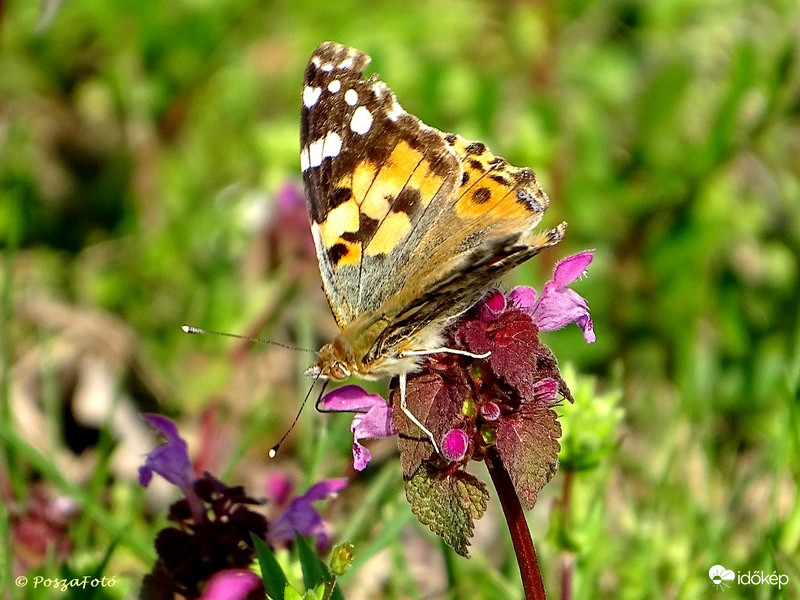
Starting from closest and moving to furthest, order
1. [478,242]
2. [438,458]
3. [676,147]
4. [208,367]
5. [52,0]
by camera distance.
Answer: [438,458], [478,242], [52,0], [208,367], [676,147]

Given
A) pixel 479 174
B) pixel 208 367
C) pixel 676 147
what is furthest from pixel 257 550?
pixel 676 147

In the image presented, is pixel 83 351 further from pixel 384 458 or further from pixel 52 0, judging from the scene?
pixel 52 0

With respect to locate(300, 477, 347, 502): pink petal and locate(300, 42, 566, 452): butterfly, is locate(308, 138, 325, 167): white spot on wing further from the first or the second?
locate(300, 477, 347, 502): pink petal

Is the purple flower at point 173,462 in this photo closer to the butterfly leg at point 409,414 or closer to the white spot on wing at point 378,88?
the butterfly leg at point 409,414

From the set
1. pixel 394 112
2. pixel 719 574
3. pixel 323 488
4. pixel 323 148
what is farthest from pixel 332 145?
pixel 719 574

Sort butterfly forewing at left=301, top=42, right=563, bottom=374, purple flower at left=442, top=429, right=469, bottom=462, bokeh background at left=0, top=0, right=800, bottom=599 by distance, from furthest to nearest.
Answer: bokeh background at left=0, top=0, right=800, bottom=599 → butterfly forewing at left=301, top=42, right=563, bottom=374 → purple flower at left=442, top=429, right=469, bottom=462

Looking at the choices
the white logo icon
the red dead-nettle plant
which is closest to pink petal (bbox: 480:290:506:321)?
the red dead-nettle plant

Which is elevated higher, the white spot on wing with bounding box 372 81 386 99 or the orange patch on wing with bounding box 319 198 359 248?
the white spot on wing with bounding box 372 81 386 99
